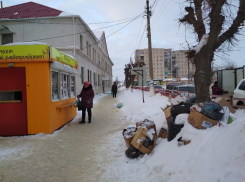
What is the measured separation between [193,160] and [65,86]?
6261 mm

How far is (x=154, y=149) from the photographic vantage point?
428 centimetres

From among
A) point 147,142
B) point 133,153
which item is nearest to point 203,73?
point 147,142

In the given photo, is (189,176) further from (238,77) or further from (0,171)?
(238,77)

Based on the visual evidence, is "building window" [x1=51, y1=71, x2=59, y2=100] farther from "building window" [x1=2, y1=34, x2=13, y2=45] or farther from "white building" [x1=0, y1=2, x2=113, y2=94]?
"building window" [x1=2, y1=34, x2=13, y2=45]

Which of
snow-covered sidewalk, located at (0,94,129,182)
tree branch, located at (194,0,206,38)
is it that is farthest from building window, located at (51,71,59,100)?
tree branch, located at (194,0,206,38)

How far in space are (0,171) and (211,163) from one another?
3784mm

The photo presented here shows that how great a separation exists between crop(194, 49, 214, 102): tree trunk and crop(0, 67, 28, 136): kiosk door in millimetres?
5512

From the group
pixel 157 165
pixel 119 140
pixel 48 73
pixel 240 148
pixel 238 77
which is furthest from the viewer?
pixel 238 77

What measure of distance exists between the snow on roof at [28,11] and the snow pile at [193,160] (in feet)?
60.6

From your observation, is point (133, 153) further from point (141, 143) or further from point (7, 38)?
point (7, 38)

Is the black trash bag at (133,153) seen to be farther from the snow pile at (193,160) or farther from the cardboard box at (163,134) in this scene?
the cardboard box at (163,134)

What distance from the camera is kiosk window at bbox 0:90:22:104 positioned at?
6.10m

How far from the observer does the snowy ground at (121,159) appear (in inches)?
104

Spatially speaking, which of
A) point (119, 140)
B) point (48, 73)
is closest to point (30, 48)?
point (48, 73)
